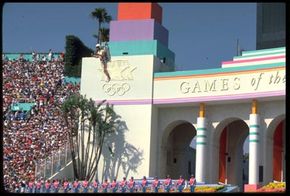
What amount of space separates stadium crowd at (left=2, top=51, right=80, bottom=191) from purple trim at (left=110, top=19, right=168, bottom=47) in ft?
15.9

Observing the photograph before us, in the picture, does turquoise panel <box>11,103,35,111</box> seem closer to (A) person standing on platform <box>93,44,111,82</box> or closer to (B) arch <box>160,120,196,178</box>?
(A) person standing on platform <box>93,44,111,82</box>

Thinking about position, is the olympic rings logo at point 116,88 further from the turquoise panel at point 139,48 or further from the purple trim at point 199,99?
the turquoise panel at point 139,48

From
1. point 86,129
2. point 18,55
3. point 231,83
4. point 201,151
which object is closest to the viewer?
point 231,83

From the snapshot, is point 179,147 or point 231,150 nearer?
point 231,150

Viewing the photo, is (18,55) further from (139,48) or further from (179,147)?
(179,147)

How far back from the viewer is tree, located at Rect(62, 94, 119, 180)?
104 feet

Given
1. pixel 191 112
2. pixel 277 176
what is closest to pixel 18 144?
pixel 191 112

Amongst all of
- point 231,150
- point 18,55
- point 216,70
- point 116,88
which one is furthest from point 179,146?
point 18,55

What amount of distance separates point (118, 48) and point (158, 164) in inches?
295

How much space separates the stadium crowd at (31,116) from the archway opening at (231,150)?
30.8 ft

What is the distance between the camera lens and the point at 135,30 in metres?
34.9

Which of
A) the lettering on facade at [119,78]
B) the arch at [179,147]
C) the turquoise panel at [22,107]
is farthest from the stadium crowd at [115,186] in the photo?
the turquoise panel at [22,107]

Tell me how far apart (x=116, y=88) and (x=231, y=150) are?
307 inches

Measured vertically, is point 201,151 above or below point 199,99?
below
